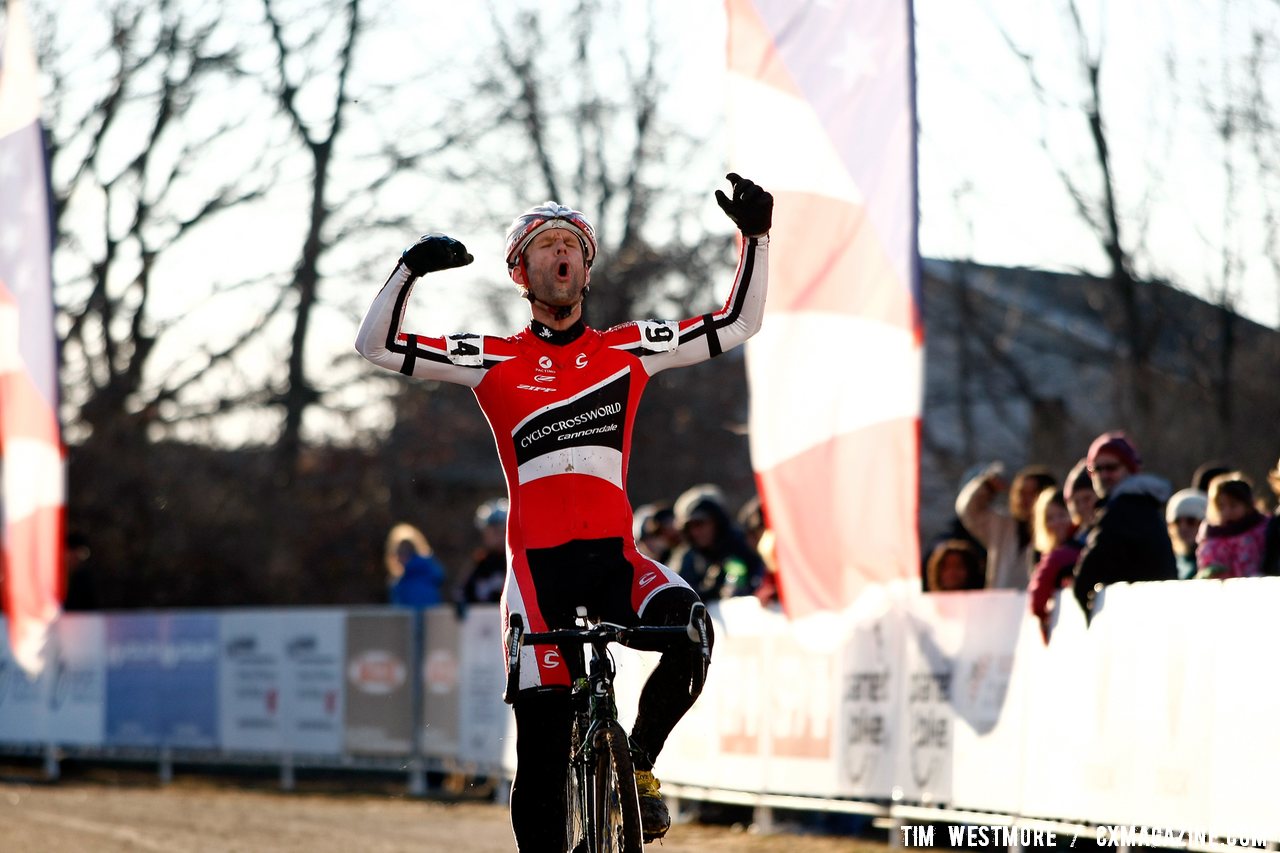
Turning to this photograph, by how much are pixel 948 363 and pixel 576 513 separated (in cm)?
3897

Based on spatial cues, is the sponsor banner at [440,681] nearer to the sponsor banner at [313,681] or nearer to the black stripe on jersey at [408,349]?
the sponsor banner at [313,681]

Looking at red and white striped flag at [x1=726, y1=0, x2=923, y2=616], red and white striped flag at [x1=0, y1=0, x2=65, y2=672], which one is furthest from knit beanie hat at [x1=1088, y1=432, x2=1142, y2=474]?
red and white striped flag at [x1=0, y1=0, x2=65, y2=672]

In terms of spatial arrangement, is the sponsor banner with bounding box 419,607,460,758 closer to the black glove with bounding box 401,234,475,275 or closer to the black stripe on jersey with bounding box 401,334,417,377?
the black stripe on jersey with bounding box 401,334,417,377

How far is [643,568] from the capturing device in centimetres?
654

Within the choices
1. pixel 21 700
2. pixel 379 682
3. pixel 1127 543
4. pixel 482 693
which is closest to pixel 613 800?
pixel 1127 543

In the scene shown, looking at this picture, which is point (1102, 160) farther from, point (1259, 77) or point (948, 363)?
point (948, 363)

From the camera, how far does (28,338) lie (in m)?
20.1

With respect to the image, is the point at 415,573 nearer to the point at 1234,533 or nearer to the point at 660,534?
the point at 660,534

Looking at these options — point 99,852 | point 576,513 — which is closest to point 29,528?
point 99,852

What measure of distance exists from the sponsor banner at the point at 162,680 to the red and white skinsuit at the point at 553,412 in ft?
42.4

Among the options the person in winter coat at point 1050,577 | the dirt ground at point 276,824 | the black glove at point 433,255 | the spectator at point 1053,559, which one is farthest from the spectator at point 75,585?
the black glove at point 433,255

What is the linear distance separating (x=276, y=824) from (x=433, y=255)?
752 cm

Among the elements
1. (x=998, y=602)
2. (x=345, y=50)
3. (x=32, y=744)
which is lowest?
(x=32, y=744)

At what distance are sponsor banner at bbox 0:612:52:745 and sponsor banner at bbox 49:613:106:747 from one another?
0.57 feet
